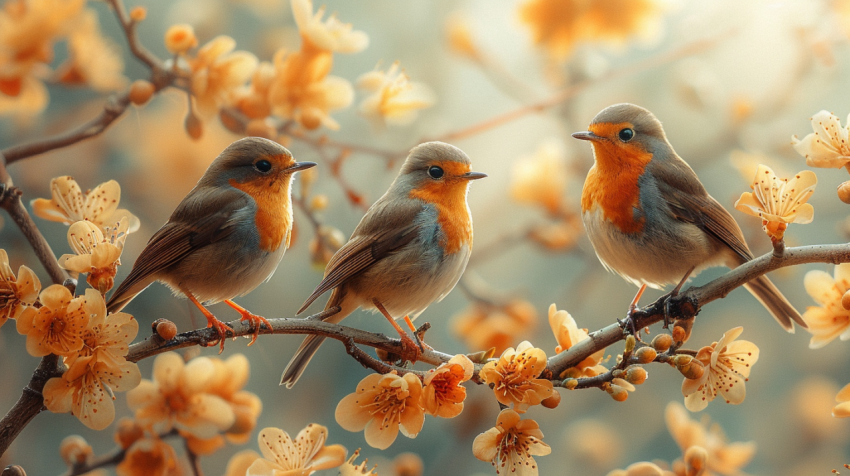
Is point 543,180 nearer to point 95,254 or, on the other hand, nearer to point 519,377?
point 519,377

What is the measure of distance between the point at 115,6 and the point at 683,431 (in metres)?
1.41

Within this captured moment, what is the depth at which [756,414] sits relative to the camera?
2793mm

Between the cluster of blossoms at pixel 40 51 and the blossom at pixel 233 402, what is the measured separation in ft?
3.06

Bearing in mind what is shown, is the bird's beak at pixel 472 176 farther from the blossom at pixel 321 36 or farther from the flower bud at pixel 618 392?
the flower bud at pixel 618 392

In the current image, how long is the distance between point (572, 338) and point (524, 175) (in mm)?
1148

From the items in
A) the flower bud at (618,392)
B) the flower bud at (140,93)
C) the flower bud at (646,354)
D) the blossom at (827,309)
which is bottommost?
the flower bud at (140,93)

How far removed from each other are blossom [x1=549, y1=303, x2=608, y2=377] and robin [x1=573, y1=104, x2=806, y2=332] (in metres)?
0.21

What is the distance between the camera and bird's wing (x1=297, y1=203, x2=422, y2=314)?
136 centimetres

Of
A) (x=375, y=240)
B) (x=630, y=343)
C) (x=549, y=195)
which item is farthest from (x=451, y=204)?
(x=549, y=195)

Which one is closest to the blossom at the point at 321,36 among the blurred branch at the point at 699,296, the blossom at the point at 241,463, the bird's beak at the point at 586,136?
the bird's beak at the point at 586,136

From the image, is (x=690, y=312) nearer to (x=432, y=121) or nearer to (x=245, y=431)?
(x=245, y=431)

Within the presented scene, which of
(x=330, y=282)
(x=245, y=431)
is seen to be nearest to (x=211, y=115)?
(x=330, y=282)

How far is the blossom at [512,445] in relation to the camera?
1034mm

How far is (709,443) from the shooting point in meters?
1.55
